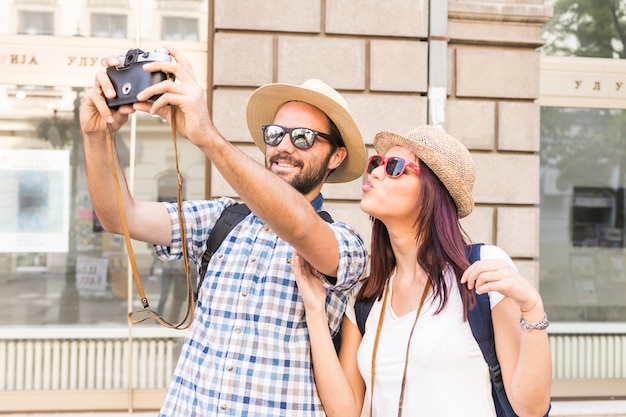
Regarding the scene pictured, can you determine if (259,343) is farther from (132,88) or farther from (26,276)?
(26,276)

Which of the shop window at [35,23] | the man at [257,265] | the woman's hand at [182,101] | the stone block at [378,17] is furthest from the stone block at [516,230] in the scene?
the woman's hand at [182,101]

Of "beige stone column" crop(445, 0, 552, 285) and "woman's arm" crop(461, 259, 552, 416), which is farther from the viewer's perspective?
"beige stone column" crop(445, 0, 552, 285)

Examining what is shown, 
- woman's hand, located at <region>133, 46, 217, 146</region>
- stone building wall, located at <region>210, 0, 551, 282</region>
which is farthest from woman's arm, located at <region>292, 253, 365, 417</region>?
stone building wall, located at <region>210, 0, 551, 282</region>

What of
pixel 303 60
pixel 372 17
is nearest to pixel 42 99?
pixel 303 60

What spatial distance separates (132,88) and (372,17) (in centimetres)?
396

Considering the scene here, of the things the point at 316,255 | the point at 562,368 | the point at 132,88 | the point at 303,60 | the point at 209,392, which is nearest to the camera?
the point at 132,88

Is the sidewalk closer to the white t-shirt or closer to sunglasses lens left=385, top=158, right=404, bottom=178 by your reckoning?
the white t-shirt

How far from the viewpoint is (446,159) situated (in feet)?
6.73

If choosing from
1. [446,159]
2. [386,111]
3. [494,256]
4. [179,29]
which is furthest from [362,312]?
[179,29]

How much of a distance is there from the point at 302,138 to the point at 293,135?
3 cm

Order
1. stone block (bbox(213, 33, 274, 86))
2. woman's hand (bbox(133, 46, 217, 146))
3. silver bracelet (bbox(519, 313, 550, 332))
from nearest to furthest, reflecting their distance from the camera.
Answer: woman's hand (bbox(133, 46, 217, 146)) → silver bracelet (bbox(519, 313, 550, 332)) → stone block (bbox(213, 33, 274, 86))

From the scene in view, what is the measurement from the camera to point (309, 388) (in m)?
1.93

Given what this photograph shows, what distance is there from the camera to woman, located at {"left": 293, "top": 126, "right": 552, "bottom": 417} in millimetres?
1757

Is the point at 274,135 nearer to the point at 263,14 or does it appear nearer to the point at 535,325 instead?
the point at 535,325
